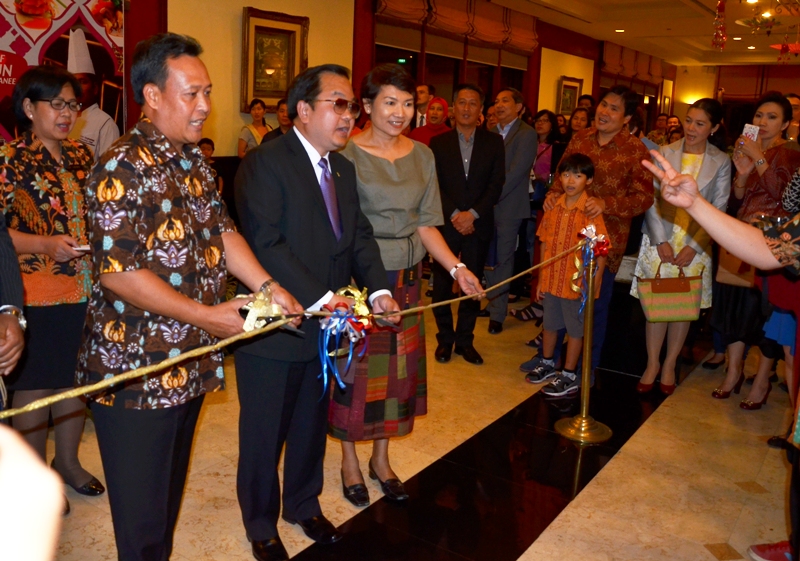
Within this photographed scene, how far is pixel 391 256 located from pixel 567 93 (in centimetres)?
1195

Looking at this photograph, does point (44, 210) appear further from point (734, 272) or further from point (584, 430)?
point (734, 272)

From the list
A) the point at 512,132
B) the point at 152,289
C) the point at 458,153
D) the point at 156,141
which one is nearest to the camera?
the point at 152,289

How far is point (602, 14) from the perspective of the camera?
12.4m

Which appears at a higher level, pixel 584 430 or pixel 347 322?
pixel 347 322

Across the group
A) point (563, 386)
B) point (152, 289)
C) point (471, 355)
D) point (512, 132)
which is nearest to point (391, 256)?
point (152, 289)

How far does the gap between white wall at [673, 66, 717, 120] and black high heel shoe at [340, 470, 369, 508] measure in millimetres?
19722

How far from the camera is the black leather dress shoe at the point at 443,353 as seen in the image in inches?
192

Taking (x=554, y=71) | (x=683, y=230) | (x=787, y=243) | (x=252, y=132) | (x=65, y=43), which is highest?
(x=554, y=71)

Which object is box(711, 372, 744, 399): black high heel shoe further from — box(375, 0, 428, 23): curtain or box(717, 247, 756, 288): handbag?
box(375, 0, 428, 23): curtain

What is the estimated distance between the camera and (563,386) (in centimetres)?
435

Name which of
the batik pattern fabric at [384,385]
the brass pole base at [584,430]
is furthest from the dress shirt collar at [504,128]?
the batik pattern fabric at [384,385]

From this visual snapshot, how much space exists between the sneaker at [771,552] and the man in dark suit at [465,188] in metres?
2.36

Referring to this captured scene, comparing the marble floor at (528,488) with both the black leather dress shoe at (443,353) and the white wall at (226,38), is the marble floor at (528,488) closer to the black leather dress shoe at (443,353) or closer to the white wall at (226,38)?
the black leather dress shoe at (443,353)

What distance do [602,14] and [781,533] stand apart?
36.8ft
